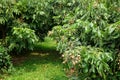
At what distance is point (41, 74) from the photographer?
847cm

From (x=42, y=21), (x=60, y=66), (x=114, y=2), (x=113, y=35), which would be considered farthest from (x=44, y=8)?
(x=113, y=35)

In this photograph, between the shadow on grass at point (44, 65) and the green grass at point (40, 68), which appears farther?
the shadow on grass at point (44, 65)

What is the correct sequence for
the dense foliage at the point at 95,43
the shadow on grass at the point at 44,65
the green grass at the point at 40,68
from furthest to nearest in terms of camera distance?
the shadow on grass at the point at 44,65 → the green grass at the point at 40,68 → the dense foliage at the point at 95,43

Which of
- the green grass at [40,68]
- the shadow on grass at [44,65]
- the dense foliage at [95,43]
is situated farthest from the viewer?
the shadow on grass at [44,65]

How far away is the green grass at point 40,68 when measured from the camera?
27.1ft

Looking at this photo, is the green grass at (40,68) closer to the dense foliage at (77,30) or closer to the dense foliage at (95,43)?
the dense foliage at (77,30)

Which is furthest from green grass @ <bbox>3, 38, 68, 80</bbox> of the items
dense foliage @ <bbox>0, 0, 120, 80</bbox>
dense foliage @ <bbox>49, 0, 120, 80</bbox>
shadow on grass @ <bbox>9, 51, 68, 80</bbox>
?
dense foliage @ <bbox>49, 0, 120, 80</bbox>

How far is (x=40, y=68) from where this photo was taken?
912cm

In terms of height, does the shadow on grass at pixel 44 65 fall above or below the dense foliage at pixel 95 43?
below

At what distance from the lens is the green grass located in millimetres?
8258

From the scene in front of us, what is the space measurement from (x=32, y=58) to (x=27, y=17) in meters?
1.57

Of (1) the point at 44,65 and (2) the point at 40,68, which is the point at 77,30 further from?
(1) the point at 44,65

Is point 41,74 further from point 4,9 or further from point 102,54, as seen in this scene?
point 102,54

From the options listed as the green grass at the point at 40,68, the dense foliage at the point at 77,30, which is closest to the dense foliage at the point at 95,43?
the dense foliage at the point at 77,30
